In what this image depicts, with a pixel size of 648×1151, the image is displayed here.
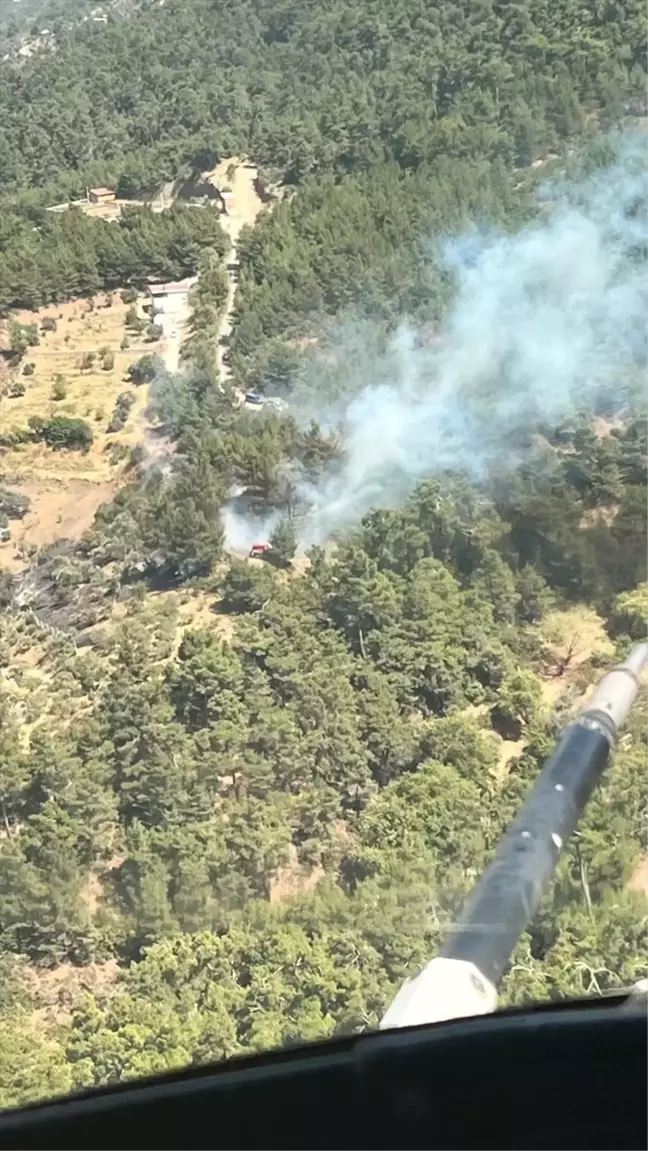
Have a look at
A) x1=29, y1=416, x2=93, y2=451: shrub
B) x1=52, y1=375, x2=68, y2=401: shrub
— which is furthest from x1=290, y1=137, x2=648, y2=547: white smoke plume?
x1=52, y1=375, x2=68, y2=401: shrub

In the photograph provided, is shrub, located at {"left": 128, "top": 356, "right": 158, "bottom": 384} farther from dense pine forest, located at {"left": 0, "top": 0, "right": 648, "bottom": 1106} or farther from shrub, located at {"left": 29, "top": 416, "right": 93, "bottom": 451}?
shrub, located at {"left": 29, "top": 416, "right": 93, "bottom": 451}

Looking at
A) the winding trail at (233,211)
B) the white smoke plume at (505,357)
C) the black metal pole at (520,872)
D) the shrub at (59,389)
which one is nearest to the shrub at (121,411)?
the shrub at (59,389)

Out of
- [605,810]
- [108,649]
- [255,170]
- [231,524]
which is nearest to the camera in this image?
[605,810]

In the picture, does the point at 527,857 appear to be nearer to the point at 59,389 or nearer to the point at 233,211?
the point at 59,389

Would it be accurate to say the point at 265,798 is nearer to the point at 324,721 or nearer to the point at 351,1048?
the point at 324,721

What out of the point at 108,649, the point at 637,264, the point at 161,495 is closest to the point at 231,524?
the point at 161,495

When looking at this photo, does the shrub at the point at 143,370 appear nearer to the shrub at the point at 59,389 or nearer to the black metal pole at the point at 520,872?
the shrub at the point at 59,389
